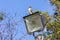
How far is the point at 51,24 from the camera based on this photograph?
19141 millimetres

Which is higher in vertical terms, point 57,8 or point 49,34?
point 57,8

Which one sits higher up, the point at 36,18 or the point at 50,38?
the point at 36,18

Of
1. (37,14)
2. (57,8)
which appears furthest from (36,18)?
(57,8)

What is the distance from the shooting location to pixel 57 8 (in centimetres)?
2039

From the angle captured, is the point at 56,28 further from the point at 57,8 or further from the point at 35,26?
the point at 35,26

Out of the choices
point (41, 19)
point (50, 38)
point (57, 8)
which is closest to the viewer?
point (41, 19)

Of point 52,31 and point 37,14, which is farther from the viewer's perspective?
point 52,31

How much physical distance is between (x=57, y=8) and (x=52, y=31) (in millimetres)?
2194

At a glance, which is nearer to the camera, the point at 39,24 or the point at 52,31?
the point at 39,24

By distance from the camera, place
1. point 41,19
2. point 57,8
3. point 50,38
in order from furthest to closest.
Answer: point 57,8 → point 50,38 → point 41,19

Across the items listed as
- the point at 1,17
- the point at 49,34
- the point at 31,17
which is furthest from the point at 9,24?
the point at 31,17

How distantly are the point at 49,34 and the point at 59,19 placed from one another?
1449 mm

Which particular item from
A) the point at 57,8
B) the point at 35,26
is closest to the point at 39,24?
the point at 35,26

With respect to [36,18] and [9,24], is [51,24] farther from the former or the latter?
[36,18]
